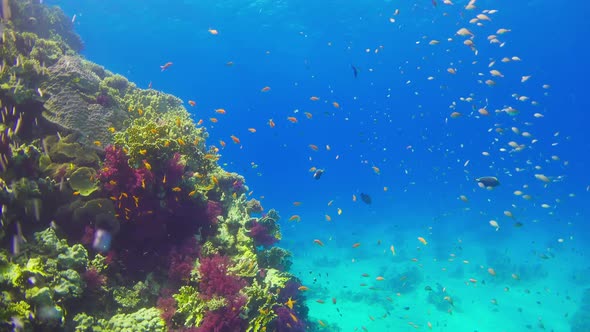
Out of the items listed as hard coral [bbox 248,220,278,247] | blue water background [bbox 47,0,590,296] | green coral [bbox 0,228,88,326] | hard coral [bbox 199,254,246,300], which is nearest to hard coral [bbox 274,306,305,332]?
hard coral [bbox 248,220,278,247]

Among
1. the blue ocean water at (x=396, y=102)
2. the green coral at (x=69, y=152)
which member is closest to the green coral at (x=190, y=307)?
the green coral at (x=69, y=152)

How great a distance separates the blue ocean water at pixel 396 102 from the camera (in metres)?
20.8

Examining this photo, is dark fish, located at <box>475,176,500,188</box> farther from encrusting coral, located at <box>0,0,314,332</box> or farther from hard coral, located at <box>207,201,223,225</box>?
hard coral, located at <box>207,201,223,225</box>

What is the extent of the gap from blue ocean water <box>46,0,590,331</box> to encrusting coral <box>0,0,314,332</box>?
8.36 m

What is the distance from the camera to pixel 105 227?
18.8 ft

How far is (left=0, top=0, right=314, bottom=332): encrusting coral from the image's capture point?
467 centimetres

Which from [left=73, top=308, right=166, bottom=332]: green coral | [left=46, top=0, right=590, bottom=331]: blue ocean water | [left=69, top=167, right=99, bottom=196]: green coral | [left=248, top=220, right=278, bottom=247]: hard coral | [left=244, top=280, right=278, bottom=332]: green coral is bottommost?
[left=73, top=308, right=166, bottom=332]: green coral

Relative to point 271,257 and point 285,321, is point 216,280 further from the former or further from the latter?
point 271,257

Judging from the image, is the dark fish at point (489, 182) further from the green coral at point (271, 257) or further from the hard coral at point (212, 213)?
the hard coral at point (212, 213)

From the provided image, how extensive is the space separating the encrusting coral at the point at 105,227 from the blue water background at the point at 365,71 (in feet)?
38.7

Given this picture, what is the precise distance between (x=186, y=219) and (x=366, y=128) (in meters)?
153

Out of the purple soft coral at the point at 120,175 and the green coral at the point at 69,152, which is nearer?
the purple soft coral at the point at 120,175

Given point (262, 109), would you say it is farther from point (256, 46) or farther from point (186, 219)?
point (186, 219)

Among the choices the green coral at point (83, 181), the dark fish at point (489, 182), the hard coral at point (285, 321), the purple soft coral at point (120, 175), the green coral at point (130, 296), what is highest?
the dark fish at point (489, 182)
